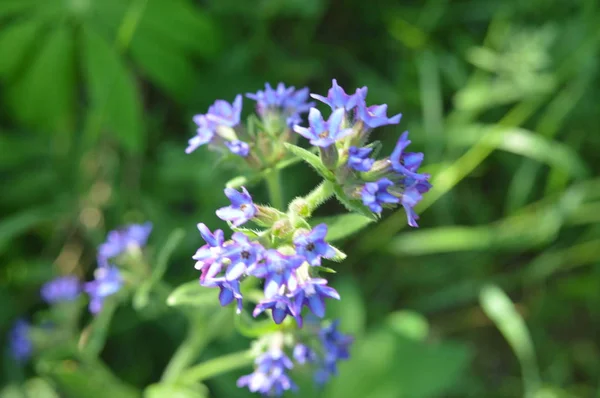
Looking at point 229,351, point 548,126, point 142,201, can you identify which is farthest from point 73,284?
point 548,126

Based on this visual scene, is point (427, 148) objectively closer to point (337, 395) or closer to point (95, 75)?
point (337, 395)

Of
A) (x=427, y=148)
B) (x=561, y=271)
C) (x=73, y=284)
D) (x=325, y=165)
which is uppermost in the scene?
(x=427, y=148)

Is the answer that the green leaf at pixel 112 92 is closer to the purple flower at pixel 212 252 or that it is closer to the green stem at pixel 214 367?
the green stem at pixel 214 367

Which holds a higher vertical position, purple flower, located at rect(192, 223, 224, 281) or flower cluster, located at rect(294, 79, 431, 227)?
flower cluster, located at rect(294, 79, 431, 227)

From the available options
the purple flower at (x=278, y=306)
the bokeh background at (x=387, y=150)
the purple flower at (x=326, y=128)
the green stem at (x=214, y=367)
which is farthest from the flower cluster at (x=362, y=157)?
the bokeh background at (x=387, y=150)

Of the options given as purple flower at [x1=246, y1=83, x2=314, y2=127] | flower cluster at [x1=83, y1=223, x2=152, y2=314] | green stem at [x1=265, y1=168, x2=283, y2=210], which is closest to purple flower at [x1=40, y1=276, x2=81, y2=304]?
flower cluster at [x1=83, y1=223, x2=152, y2=314]

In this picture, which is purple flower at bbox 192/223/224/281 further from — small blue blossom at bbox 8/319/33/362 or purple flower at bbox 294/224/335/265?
small blue blossom at bbox 8/319/33/362
